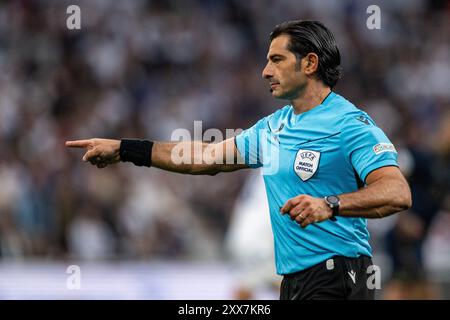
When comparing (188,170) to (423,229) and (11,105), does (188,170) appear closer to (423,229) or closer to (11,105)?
(423,229)

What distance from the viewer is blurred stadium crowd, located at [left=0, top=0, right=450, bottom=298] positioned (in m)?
12.7

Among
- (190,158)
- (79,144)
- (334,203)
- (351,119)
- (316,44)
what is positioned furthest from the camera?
(190,158)

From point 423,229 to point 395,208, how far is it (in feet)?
17.7

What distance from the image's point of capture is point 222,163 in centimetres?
591

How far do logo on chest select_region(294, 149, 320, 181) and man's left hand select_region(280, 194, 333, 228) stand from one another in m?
0.60

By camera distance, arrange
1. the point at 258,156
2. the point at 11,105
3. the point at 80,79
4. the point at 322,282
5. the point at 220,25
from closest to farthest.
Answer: the point at 322,282 → the point at 258,156 → the point at 11,105 → the point at 80,79 → the point at 220,25

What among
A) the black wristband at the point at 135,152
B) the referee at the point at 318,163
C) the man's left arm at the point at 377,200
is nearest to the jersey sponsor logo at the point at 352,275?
the referee at the point at 318,163

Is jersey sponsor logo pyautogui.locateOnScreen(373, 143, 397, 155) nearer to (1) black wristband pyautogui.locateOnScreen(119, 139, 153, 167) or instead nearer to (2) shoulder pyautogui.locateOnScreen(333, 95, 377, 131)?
(2) shoulder pyautogui.locateOnScreen(333, 95, 377, 131)

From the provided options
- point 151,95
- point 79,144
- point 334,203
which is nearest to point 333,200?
point 334,203

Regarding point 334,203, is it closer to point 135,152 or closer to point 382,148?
point 382,148

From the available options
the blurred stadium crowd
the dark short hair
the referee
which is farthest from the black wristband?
the blurred stadium crowd

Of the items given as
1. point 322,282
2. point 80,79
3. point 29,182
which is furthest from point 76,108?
point 322,282

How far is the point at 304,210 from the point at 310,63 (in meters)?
1.24

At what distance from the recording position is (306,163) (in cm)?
527
